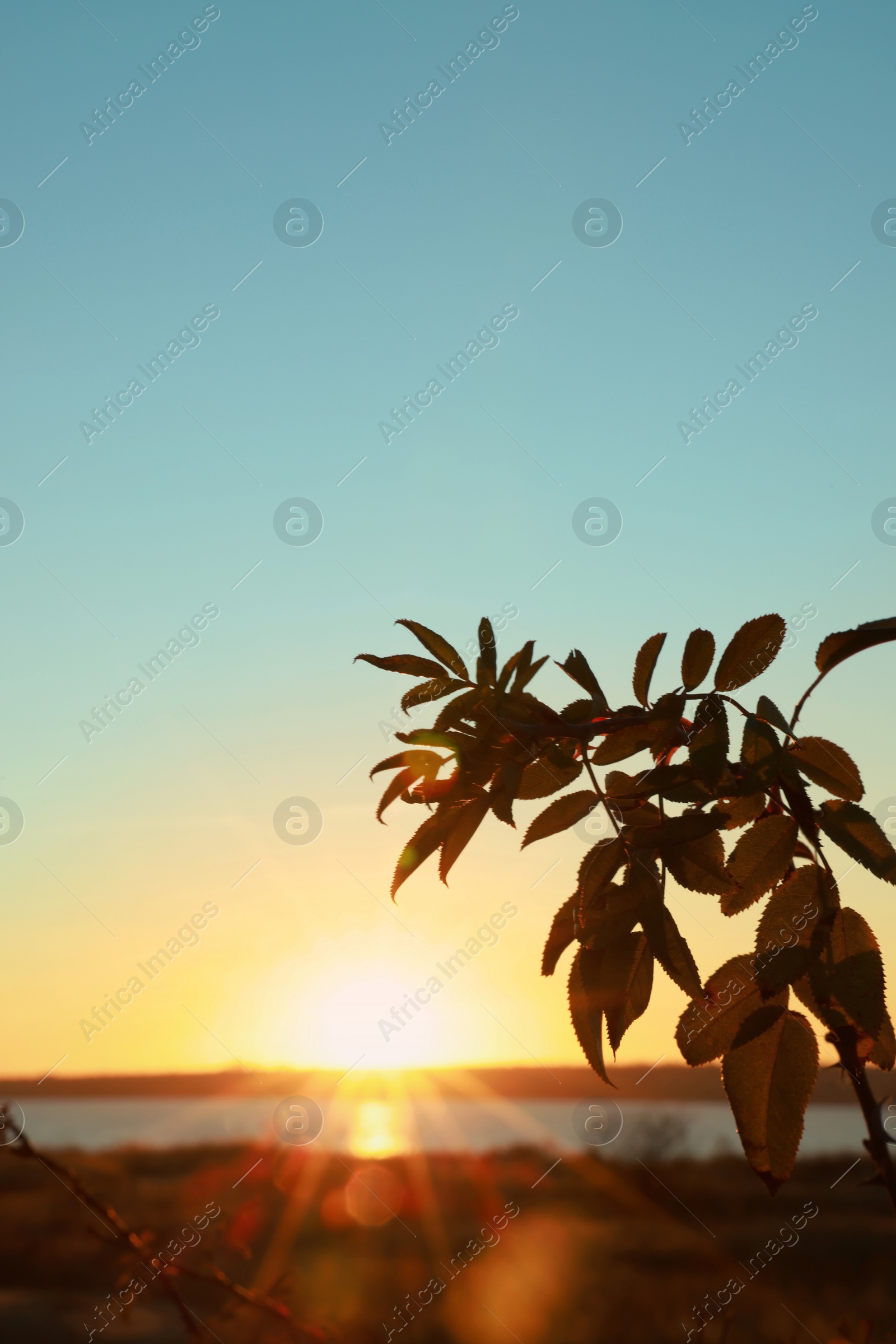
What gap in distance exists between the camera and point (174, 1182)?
2700 centimetres

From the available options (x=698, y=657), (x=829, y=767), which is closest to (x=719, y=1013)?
(x=829, y=767)

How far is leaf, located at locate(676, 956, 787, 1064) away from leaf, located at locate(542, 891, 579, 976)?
15 cm

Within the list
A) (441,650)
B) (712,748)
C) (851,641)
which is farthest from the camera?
(441,650)

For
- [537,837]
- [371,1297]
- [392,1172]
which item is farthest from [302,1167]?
[537,837]

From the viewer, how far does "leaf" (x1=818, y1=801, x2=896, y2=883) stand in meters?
0.94

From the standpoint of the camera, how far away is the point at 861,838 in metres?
0.97

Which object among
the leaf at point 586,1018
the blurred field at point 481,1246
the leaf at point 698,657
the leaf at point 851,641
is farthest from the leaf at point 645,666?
the blurred field at point 481,1246

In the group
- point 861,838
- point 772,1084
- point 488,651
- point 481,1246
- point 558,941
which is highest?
point 488,651

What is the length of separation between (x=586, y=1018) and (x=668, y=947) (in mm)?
119

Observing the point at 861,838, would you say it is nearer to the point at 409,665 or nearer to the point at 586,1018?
the point at 586,1018

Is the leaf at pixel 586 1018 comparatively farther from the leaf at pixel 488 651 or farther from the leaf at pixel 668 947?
the leaf at pixel 488 651

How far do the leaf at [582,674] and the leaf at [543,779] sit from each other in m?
0.10

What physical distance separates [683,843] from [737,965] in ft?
0.56

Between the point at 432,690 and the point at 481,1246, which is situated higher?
the point at 432,690
